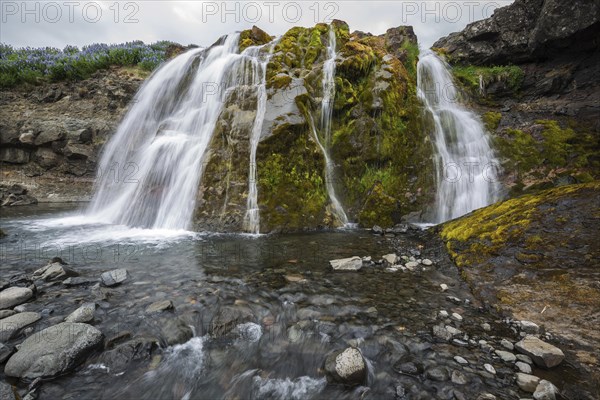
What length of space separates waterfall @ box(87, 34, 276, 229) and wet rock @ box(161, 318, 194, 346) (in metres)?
4.72

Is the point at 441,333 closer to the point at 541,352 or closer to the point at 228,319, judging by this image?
the point at 541,352

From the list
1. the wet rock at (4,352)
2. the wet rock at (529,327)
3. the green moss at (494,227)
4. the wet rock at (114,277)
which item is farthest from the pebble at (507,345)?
the wet rock at (114,277)

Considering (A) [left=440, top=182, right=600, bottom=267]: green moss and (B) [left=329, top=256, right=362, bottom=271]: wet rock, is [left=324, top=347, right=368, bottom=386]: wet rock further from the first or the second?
(A) [left=440, top=182, right=600, bottom=267]: green moss

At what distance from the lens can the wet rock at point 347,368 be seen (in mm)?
2502

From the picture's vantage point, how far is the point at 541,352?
102 inches

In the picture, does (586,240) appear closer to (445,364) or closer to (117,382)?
(445,364)

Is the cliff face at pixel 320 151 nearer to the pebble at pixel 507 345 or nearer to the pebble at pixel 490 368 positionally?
the pebble at pixel 507 345

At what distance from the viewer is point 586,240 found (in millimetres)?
4262

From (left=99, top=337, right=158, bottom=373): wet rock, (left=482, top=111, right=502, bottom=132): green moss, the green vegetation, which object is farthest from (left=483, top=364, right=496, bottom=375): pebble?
the green vegetation

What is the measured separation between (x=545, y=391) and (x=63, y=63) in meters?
23.7

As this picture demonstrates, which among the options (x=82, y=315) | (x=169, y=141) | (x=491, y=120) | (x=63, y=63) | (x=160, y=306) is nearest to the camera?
(x=82, y=315)

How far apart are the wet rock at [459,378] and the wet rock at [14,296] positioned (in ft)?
16.6

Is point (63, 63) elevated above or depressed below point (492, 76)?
above

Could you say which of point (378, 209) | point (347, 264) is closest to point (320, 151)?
point (378, 209)
